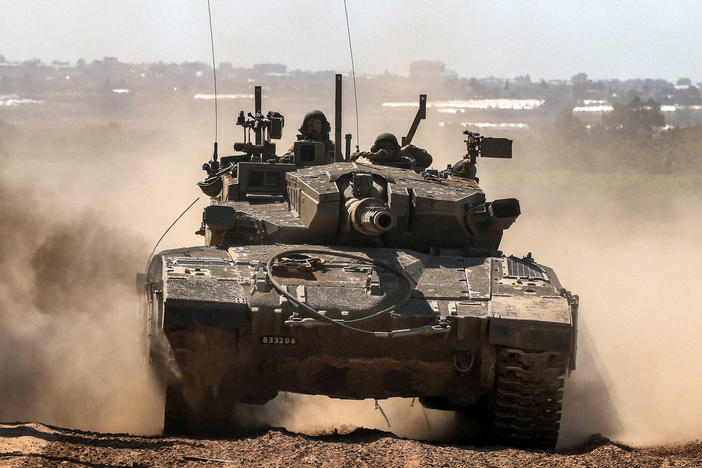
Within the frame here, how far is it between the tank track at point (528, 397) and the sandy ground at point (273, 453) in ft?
1.16

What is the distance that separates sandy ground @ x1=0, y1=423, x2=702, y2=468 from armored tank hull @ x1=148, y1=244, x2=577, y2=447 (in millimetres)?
575

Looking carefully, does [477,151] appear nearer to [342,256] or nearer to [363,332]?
[342,256]

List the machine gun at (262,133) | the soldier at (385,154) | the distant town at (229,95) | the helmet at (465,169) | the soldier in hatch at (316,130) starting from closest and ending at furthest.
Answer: the helmet at (465,169) < the soldier at (385,154) < the machine gun at (262,133) < the soldier in hatch at (316,130) < the distant town at (229,95)

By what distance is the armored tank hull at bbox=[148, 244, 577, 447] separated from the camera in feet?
42.1

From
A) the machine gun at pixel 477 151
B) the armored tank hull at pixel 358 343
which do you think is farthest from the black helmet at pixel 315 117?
the armored tank hull at pixel 358 343

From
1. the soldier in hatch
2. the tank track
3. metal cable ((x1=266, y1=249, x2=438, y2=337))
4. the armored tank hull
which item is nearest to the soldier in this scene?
the soldier in hatch

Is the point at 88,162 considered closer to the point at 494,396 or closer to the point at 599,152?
the point at 599,152

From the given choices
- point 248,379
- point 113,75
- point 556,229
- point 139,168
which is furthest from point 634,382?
point 113,75

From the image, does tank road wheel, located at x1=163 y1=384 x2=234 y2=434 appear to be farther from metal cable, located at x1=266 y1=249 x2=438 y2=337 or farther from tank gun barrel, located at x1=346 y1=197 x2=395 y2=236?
tank gun barrel, located at x1=346 y1=197 x2=395 y2=236

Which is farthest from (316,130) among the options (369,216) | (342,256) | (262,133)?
(342,256)

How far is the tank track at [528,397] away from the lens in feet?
42.2

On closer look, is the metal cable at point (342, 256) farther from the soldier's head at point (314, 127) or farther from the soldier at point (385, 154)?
the soldier's head at point (314, 127)

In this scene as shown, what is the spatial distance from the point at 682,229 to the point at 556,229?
10.1ft

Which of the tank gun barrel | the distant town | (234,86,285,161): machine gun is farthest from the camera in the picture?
the distant town
